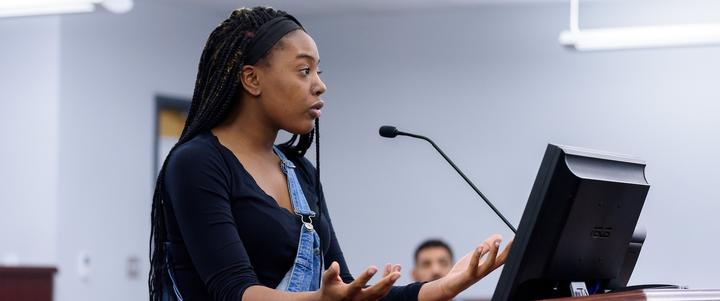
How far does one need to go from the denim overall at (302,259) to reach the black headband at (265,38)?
0.20m

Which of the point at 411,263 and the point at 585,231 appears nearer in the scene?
the point at 585,231

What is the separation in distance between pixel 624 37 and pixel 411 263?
7.72 ft

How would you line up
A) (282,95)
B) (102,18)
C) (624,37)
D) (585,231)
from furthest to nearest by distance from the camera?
(102,18), (624,37), (282,95), (585,231)

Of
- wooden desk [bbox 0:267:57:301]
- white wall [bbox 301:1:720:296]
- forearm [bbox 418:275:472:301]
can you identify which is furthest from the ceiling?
forearm [bbox 418:275:472:301]

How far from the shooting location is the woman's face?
188cm

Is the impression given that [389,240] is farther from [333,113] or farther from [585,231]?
[585,231]

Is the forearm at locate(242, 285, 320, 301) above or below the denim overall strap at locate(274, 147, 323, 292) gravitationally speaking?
below

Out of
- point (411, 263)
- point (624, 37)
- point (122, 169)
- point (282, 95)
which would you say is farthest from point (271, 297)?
point (411, 263)

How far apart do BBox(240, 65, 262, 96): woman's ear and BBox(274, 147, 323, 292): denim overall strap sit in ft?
0.48

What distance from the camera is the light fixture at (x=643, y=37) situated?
4.82 meters

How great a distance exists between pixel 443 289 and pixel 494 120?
4959mm

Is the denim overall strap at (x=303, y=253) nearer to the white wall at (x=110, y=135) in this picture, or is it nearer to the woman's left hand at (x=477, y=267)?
the woman's left hand at (x=477, y=267)

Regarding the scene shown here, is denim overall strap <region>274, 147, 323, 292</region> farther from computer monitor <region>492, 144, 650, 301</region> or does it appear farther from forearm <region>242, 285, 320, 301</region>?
computer monitor <region>492, 144, 650, 301</region>

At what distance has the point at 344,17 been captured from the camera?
285 inches
